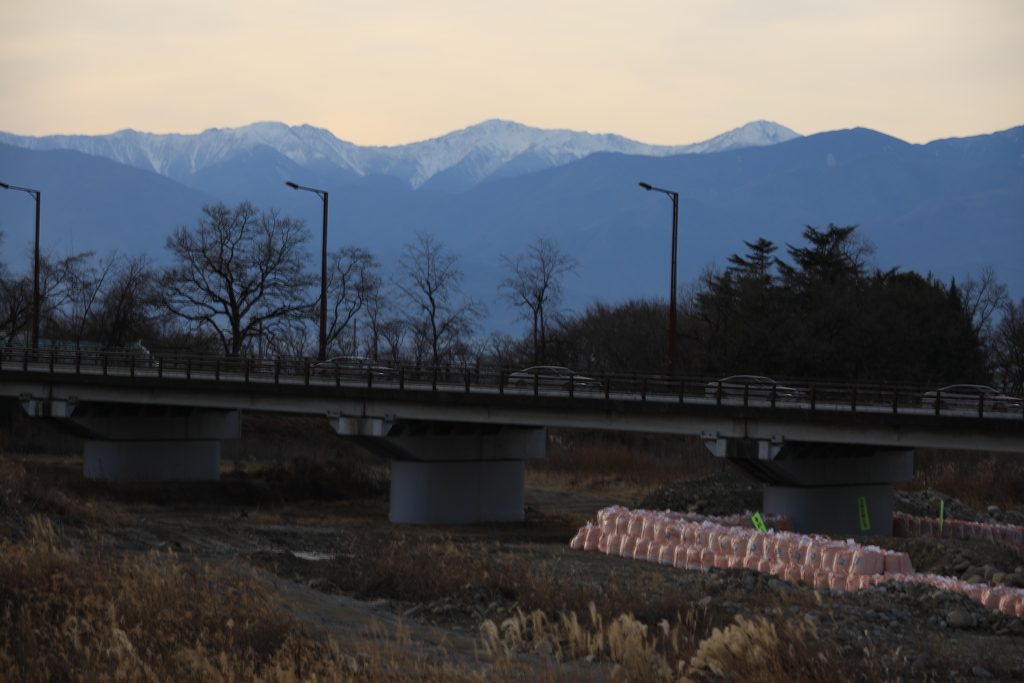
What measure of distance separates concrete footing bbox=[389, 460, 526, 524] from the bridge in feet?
0.16

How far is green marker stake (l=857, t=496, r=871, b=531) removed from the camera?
114 ft

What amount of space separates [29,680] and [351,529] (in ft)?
75.7

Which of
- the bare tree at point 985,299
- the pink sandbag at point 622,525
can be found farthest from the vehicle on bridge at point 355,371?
the bare tree at point 985,299

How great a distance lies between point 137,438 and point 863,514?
1136 inches

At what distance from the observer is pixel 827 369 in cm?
6719

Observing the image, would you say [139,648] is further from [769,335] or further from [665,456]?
[769,335]

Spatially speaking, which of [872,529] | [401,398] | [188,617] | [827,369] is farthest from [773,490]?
[827,369]

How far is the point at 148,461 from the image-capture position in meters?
46.3

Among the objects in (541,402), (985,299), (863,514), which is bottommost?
(863,514)

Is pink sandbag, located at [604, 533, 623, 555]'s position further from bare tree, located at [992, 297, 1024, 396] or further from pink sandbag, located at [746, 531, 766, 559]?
bare tree, located at [992, 297, 1024, 396]

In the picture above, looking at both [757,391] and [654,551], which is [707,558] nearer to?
[654,551]

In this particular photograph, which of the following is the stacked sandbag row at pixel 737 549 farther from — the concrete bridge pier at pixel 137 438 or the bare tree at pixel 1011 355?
the bare tree at pixel 1011 355

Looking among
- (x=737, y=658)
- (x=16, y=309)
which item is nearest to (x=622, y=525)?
(x=737, y=658)

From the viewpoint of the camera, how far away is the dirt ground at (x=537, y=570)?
14.0m
